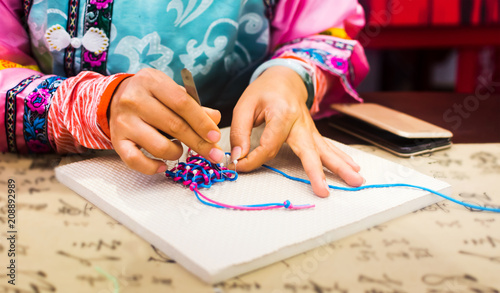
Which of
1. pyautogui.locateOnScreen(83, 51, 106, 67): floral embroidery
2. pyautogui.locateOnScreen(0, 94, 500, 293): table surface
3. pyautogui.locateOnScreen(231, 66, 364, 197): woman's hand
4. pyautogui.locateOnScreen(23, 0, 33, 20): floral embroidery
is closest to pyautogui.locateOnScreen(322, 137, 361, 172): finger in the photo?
pyautogui.locateOnScreen(231, 66, 364, 197): woman's hand

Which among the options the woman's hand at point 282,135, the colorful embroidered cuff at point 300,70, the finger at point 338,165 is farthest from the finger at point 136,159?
the colorful embroidered cuff at point 300,70

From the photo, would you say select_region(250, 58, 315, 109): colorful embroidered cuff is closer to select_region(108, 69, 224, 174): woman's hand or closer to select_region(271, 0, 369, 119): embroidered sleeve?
select_region(271, 0, 369, 119): embroidered sleeve

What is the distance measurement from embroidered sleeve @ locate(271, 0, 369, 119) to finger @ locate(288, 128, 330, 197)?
220 millimetres

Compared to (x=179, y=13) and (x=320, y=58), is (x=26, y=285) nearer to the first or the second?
(x=179, y=13)

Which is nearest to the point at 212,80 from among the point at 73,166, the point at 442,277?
the point at 73,166

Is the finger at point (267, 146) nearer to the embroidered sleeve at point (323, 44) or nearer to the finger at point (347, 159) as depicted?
the finger at point (347, 159)

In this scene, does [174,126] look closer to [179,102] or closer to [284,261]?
[179,102]

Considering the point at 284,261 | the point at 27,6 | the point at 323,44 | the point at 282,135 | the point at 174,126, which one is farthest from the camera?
the point at 323,44

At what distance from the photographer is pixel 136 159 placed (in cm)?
54

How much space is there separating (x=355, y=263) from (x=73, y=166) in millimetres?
399

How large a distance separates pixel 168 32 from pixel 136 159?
284 mm

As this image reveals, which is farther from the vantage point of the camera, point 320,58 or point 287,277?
point 320,58

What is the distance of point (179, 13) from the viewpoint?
0.73m

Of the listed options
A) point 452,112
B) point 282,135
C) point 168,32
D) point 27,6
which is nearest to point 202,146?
point 282,135
